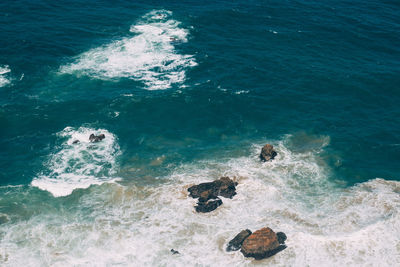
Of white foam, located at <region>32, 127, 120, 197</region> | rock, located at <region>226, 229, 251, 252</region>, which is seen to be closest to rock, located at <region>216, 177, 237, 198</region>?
rock, located at <region>226, 229, 251, 252</region>

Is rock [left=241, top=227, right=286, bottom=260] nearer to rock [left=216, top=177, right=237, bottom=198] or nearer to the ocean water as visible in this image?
the ocean water

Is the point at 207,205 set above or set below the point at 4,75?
below

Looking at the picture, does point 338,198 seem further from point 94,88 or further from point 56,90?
point 56,90

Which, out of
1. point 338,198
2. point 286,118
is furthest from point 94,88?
point 338,198

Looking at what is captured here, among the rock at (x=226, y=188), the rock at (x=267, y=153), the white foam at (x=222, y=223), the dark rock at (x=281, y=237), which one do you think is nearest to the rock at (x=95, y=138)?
the white foam at (x=222, y=223)

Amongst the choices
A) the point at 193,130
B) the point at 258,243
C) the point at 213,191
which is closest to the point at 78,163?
the point at 193,130

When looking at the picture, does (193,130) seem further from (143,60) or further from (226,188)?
(143,60)

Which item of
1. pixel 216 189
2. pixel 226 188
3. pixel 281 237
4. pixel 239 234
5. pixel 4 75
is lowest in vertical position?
pixel 281 237
